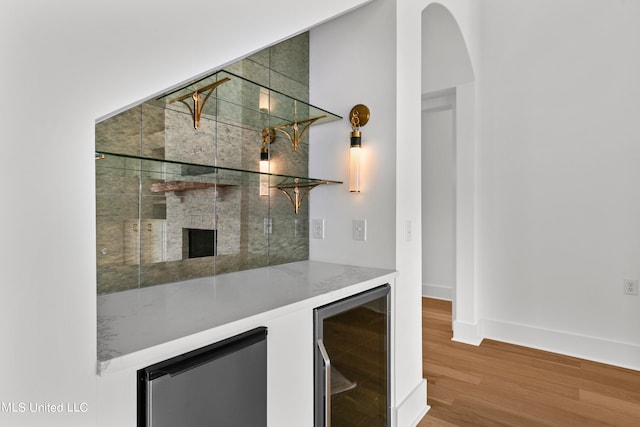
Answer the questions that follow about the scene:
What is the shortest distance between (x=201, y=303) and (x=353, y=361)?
2.23 ft

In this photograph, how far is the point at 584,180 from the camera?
101 inches

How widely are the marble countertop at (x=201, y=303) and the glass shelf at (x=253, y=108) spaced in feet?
2.35

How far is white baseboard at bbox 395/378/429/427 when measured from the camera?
170cm

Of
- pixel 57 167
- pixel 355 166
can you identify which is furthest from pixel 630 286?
pixel 57 167

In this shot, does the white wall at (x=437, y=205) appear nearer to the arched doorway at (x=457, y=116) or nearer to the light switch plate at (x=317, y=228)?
the arched doorway at (x=457, y=116)

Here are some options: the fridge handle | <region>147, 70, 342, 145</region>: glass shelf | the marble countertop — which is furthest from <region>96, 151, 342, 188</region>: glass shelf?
the fridge handle

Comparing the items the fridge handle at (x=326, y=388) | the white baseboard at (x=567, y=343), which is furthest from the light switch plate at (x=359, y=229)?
the white baseboard at (x=567, y=343)

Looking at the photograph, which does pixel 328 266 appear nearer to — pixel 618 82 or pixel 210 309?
pixel 210 309

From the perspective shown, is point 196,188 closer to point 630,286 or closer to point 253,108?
point 253,108

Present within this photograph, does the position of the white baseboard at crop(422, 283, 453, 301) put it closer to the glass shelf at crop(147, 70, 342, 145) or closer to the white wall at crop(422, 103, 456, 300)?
the white wall at crop(422, 103, 456, 300)

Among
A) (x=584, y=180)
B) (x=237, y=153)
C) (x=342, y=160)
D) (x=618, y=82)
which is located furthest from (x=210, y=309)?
(x=618, y=82)

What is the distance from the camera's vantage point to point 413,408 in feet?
5.98

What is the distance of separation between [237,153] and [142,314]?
0.91 metres

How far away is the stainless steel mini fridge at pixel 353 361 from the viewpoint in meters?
1.18
